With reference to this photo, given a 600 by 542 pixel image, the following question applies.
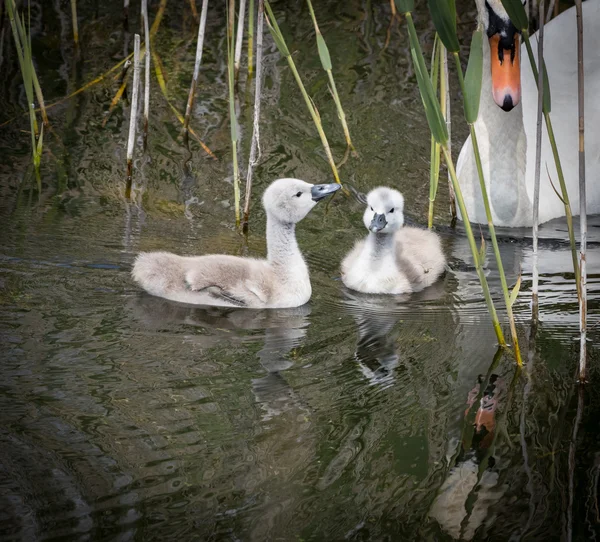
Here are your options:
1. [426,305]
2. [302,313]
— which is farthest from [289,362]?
[426,305]

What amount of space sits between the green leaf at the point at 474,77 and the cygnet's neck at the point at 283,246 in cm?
145

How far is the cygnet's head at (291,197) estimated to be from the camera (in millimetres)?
4766

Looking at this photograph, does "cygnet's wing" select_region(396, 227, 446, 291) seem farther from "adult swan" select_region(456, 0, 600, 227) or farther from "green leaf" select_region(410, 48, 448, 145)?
"green leaf" select_region(410, 48, 448, 145)

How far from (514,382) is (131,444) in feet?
4.87

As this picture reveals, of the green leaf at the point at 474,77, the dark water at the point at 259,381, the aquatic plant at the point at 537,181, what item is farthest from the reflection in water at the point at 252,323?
the green leaf at the point at 474,77

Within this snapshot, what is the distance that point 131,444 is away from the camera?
3359 mm

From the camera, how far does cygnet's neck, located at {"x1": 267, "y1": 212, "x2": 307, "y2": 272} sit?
4.82 metres

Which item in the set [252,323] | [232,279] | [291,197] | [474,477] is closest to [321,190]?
[291,197]

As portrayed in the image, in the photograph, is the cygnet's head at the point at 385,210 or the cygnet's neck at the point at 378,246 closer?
the cygnet's head at the point at 385,210

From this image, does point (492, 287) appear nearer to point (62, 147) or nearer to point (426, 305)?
point (426, 305)

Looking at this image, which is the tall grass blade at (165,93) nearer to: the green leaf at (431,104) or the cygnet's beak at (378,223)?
the cygnet's beak at (378,223)

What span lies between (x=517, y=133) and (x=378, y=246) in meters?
1.47

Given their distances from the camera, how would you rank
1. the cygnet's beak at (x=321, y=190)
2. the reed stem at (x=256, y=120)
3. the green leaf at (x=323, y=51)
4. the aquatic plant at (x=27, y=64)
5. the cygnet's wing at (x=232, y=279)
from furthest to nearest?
the green leaf at (x=323, y=51) → the aquatic plant at (x=27, y=64) → the reed stem at (x=256, y=120) → the cygnet's beak at (x=321, y=190) → the cygnet's wing at (x=232, y=279)

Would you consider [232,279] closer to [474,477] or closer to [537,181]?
[537,181]
